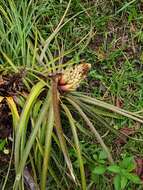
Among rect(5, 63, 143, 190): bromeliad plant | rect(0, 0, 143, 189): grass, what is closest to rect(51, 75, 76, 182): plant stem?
rect(5, 63, 143, 190): bromeliad plant

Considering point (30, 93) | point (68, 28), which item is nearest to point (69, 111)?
point (30, 93)

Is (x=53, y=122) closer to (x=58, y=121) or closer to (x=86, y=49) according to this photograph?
(x=58, y=121)

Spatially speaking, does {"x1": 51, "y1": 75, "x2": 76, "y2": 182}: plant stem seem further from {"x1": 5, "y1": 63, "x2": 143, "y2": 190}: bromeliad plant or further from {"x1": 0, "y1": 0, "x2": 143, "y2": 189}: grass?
{"x1": 0, "y1": 0, "x2": 143, "y2": 189}: grass

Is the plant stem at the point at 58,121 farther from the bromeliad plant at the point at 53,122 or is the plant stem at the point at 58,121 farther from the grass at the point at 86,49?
the grass at the point at 86,49

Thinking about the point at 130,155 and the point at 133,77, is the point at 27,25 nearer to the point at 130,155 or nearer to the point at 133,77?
the point at 133,77

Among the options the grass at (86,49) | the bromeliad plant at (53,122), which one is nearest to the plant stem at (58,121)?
the bromeliad plant at (53,122)
